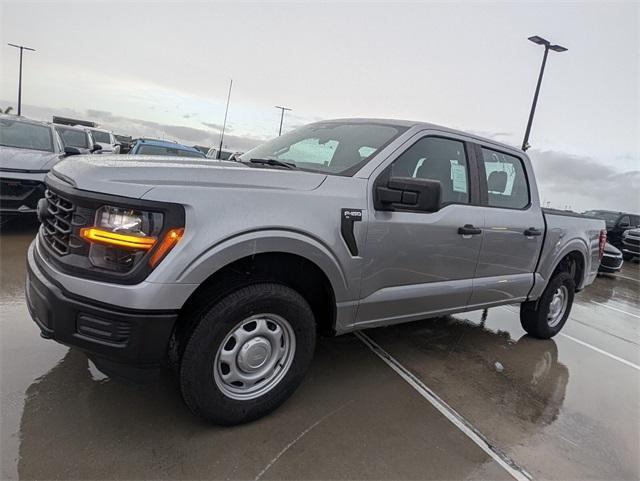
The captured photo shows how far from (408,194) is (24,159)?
589 centimetres

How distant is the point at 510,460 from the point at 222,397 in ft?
5.72

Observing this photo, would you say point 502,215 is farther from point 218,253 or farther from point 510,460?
point 218,253

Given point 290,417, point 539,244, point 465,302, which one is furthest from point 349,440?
point 539,244

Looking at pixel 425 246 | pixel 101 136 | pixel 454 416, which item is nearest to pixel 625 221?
pixel 425 246

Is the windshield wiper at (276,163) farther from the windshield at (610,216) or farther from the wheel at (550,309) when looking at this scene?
the windshield at (610,216)

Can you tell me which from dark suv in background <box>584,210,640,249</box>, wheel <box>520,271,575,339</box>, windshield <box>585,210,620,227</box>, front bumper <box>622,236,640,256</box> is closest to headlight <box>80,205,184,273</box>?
wheel <box>520,271,575,339</box>

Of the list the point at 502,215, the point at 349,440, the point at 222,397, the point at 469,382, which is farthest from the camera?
the point at 502,215

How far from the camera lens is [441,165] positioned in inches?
135

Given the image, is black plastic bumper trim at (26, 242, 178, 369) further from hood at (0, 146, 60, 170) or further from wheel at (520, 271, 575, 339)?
hood at (0, 146, 60, 170)

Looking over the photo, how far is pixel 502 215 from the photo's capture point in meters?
3.85

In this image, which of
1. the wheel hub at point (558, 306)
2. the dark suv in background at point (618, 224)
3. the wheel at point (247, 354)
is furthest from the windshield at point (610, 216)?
the wheel at point (247, 354)

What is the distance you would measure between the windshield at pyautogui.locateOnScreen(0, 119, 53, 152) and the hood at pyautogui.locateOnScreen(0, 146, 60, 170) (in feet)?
1.24

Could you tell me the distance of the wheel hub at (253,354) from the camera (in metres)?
2.42

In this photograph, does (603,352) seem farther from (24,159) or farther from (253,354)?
(24,159)
